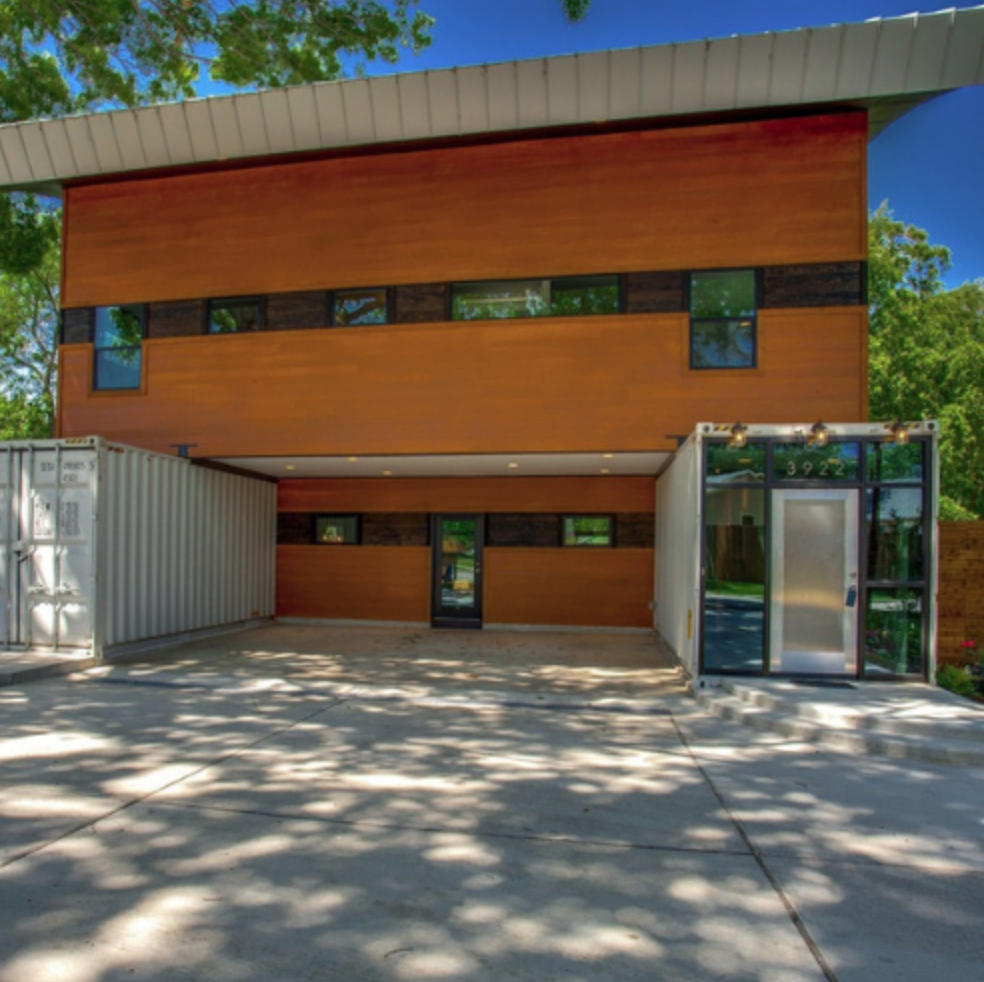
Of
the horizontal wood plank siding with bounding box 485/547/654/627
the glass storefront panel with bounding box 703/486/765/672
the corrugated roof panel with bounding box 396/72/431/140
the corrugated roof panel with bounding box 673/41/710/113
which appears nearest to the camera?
the glass storefront panel with bounding box 703/486/765/672

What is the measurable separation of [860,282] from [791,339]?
114 cm

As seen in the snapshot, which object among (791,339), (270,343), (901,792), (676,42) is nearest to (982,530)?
(791,339)

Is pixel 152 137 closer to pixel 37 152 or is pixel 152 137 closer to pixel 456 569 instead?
pixel 37 152

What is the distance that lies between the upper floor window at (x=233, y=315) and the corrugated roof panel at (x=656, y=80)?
6232mm

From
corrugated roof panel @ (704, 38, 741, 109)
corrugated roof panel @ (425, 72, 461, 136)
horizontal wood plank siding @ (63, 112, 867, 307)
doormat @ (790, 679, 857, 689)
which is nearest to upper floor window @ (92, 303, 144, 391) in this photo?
horizontal wood plank siding @ (63, 112, 867, 307)

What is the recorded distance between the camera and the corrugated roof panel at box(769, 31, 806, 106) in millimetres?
8875

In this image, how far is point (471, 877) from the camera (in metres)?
3.39

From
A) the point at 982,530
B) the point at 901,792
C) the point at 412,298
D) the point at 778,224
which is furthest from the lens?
the point at 412,298

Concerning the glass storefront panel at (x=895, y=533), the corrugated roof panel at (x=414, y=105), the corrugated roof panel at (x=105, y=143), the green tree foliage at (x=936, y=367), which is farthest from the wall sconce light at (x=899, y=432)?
the green tree foliage at (x=936, y=367)

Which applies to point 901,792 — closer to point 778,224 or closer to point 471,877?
point 471,877

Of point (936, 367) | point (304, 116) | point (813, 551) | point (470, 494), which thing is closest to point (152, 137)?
point (304, 116)

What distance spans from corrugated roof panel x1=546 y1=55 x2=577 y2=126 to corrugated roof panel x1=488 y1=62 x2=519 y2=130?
0.46 m

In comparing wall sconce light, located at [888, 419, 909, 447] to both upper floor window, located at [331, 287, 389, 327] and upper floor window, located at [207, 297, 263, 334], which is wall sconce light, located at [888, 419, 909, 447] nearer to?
upper floor window, located at [331, 287, 389, 327]

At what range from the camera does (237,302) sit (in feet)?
36.0
